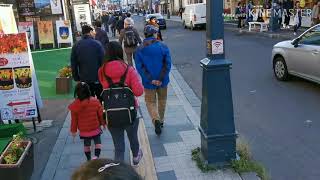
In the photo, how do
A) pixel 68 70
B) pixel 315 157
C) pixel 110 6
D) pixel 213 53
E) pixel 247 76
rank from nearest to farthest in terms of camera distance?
pixel 213 53 < pixel 315 157 < pixel 68 70 < pixel 247 76 < pixel 110 6

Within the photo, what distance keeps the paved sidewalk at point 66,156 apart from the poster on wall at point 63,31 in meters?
15.2

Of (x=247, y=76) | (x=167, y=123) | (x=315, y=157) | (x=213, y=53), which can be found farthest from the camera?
→ (x=247, y=76)

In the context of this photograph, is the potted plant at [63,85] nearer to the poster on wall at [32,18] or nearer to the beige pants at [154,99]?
the beige pants at [154,99]

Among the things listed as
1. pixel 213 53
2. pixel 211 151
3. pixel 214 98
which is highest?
pixel 213 53

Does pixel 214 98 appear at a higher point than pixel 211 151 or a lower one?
higher

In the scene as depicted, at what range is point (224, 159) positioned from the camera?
505 centimetres

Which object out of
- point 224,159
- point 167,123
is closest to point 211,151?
point 224,159

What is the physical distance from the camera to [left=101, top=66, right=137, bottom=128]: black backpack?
4.70 meters

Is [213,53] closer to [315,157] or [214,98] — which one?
[214,98]

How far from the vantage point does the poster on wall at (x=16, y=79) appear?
21.9 feet

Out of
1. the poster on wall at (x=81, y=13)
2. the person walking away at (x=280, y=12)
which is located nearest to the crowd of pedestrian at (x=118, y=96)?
the person walking away at (x=280, y=12)

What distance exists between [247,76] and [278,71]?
110 centimetres

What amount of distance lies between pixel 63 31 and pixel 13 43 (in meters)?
15.2

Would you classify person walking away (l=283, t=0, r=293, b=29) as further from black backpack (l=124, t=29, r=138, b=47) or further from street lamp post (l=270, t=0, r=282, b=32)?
black backpack (l=124, t=29, r=138, b=47)
